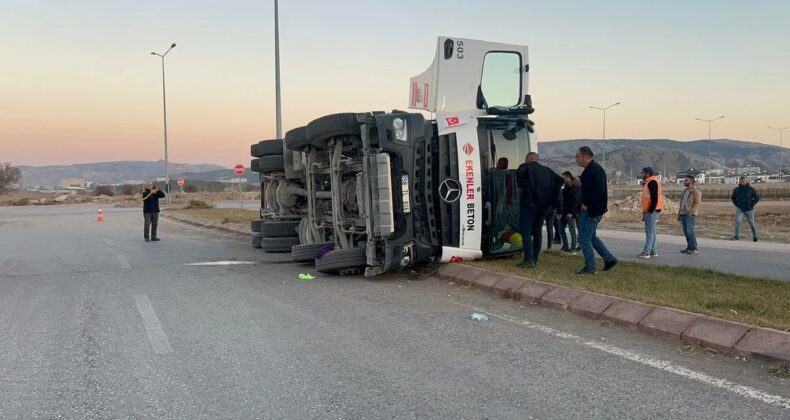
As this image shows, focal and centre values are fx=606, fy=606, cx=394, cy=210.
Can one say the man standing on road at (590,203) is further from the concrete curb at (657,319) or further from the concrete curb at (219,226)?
the concrete curb at (219,226)

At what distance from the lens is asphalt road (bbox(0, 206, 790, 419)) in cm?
384

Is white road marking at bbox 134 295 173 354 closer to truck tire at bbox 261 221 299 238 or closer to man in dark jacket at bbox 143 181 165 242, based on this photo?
truck tire at bbox 261 221 299 238

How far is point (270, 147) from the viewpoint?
1325 cm

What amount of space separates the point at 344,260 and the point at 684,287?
14.7 ft

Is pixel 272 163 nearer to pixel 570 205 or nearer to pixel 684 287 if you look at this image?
pixel 570 205

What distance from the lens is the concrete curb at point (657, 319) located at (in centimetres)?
471

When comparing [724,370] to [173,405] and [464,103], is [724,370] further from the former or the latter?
[464,103]

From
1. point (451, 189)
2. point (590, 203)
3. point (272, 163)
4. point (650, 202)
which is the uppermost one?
point (272, 163)

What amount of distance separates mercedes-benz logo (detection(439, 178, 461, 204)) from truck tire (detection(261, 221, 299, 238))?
4.91 metres

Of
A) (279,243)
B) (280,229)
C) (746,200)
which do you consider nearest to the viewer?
(279,243)

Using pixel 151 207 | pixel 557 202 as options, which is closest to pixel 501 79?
pixel 557 202

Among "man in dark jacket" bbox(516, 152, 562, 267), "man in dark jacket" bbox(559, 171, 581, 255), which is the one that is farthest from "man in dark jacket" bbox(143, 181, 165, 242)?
"man in dark jacket" bbox(516, 152, 562, 267)

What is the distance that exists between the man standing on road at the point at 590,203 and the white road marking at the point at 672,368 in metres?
2.38

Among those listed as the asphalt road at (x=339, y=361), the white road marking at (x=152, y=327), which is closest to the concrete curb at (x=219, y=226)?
the white road marking at (x=152, y=327)
